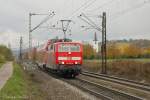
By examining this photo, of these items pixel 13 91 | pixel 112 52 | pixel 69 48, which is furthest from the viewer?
pixel 112 52

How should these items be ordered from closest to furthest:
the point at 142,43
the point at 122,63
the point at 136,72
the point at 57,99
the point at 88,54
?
the point at 57,99, the point at 136,72, the point at 122,63, the point at 88,54, the point at 142,43

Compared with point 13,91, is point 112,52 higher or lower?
higher

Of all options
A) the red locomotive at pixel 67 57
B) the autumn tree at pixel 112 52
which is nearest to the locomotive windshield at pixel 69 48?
the red locomotive at pixel 67 57

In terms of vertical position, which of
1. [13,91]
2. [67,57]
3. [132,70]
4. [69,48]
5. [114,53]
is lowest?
[13,91]

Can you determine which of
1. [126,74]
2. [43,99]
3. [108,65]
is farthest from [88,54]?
[43,99]

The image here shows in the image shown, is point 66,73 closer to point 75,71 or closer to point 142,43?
point 75,71

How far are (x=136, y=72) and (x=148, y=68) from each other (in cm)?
230

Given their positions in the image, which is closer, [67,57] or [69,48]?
[67,57]

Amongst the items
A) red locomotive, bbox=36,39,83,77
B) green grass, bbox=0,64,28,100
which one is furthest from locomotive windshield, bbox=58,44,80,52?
green grass, bbox=0,64,28,100

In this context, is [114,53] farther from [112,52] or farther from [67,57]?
[67,57]

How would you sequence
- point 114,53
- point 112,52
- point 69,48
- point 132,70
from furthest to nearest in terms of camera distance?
point 112,52
point 114,53
point 132,70
point 69,48

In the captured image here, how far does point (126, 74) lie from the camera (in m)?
39.1

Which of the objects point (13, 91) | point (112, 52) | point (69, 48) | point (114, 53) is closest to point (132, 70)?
point (69, 48)

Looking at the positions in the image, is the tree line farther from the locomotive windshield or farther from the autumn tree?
the locomotive windshield
